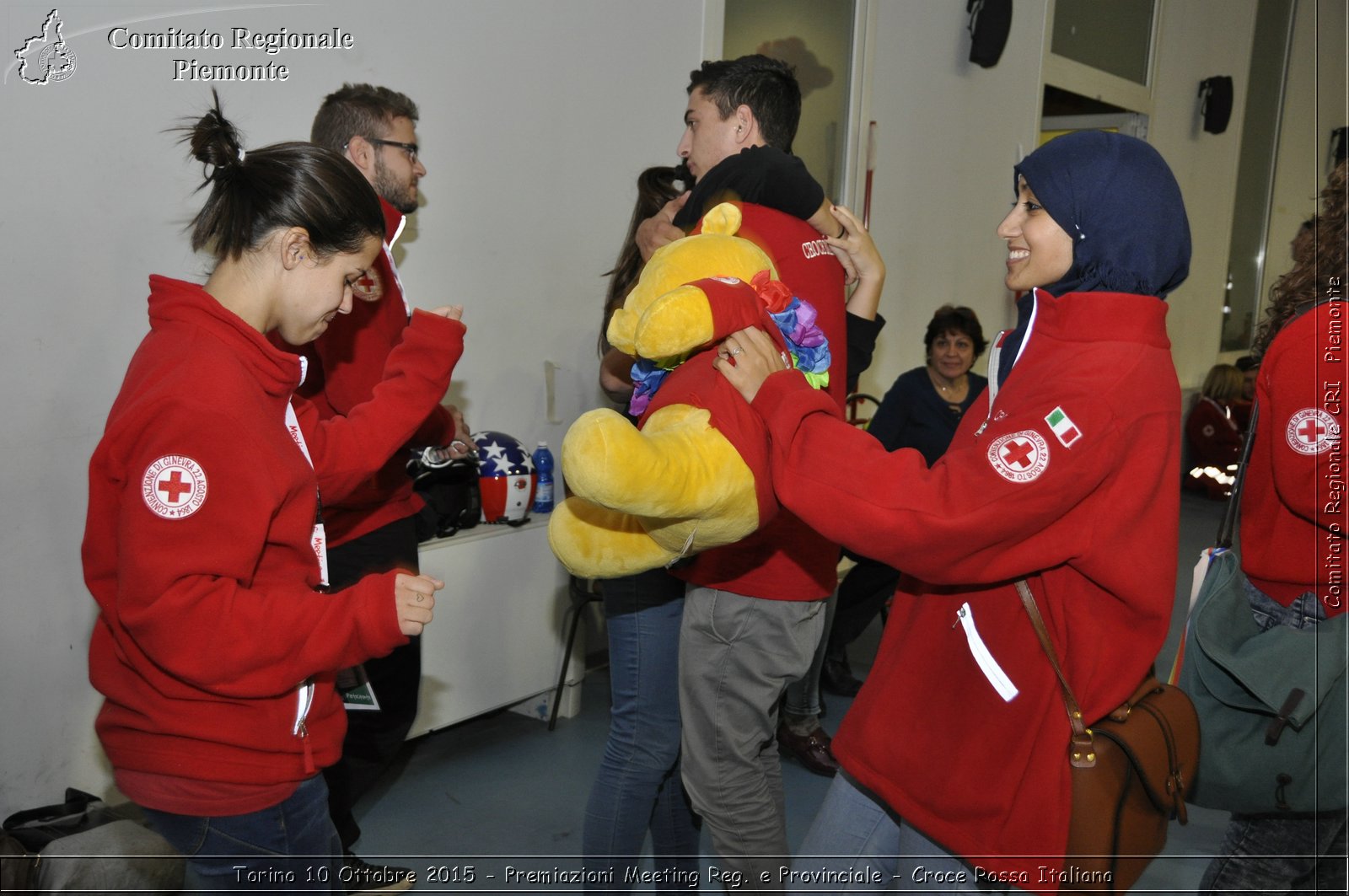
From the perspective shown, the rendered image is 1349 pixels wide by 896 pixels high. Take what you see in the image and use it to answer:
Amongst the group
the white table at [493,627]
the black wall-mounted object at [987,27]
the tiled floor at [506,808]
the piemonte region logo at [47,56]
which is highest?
the black wall-mounted object at [987,27]

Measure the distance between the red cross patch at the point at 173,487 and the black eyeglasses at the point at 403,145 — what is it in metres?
1.50

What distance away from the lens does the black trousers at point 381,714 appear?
2.33m

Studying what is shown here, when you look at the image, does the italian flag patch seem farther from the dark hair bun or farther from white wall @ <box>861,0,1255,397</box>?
white wall @ <box>861,0,1255,397</box>

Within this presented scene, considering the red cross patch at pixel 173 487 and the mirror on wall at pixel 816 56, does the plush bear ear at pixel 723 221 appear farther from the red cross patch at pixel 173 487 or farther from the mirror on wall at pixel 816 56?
the mirror on wall at pixel 816 56

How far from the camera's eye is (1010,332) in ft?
5.04

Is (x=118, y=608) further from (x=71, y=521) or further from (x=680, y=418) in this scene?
(x=71, y=521)

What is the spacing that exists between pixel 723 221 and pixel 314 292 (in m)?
0.62

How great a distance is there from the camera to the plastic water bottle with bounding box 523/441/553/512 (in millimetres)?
3387

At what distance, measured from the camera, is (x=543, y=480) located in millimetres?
3396

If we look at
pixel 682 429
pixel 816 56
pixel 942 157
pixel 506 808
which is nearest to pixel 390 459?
pixel 682 429

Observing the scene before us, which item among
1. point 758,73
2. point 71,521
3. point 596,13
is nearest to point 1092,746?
point 758,73

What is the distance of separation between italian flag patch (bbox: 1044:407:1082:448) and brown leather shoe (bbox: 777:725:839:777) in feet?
6.75

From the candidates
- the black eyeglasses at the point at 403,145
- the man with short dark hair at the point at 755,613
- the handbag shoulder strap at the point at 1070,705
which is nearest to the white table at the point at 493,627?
the black eyeglasses at the point at 403,145

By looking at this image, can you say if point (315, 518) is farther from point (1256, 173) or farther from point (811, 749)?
point (1256, 173)
